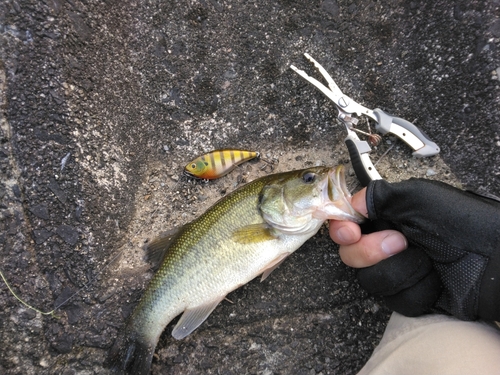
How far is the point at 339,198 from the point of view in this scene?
227 cm

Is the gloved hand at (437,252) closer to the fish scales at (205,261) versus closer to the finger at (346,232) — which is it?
the finger at (346,232)

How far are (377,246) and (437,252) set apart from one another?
348 millimetres

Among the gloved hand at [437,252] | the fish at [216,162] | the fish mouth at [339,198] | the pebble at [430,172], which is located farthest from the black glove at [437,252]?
the fish at [216,162]

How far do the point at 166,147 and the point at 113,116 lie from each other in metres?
0.46

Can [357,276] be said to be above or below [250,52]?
below

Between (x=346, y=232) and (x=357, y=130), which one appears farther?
(x=357, y=130)

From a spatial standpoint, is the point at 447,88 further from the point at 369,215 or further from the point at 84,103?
the point at 84,103

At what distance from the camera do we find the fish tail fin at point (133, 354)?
2.41 meters

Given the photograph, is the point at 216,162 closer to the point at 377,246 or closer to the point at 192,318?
the point at 192,318

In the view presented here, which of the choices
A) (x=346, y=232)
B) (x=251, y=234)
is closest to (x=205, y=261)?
(x=251, y=234)

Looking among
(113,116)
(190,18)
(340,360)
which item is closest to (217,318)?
(340,360)

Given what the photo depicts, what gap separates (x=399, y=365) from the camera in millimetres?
2184

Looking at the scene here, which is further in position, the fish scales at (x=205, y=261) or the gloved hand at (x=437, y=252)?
the fish scales at (x=205, y=261)

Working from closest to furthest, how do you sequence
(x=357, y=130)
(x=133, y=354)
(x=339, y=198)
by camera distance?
(x=339, y=198), (x=133, y=354), (x=357, y=130)
